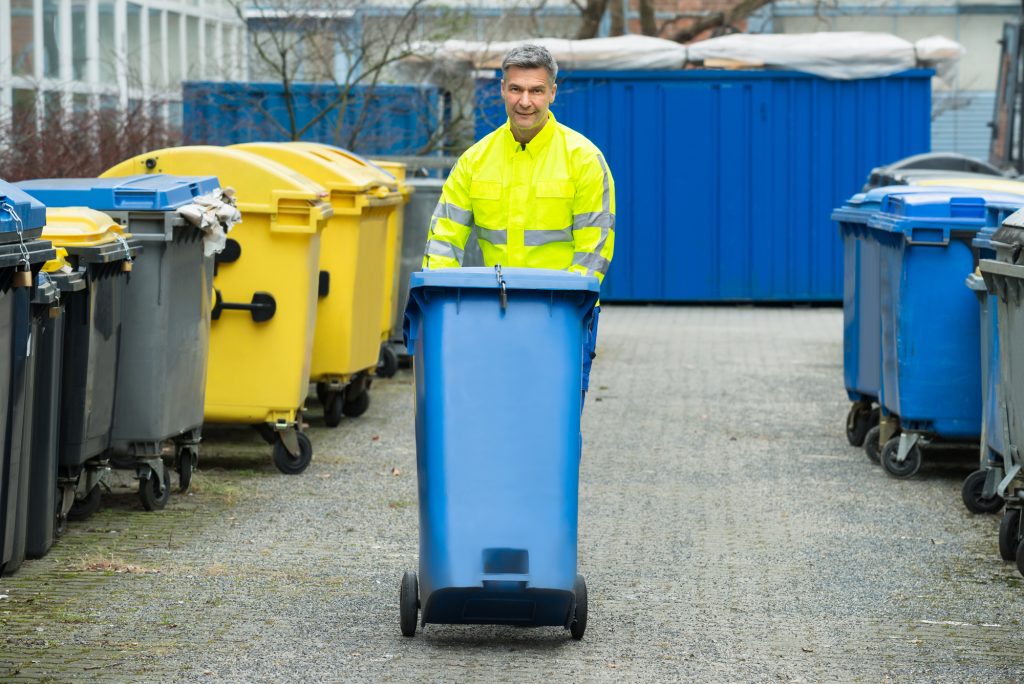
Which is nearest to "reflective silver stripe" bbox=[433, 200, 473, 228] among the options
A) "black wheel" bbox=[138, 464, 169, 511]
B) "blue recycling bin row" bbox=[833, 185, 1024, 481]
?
"black wheel" bbox=[138, 464, 169, 511]

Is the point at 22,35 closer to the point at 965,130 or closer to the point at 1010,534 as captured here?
the point at 1010,534

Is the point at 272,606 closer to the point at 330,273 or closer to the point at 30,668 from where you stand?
the point at 30,668

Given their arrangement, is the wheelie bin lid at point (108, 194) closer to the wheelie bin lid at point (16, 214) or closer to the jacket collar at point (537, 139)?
the wheelie bin lid at point (16, 214)

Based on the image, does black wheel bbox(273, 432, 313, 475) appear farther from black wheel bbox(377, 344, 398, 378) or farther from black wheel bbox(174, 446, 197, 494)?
black wheel bbox(377, 344, 398, 378)

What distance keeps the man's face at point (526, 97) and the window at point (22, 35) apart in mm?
9442

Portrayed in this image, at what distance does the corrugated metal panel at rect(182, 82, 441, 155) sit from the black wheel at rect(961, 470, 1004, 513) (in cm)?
923

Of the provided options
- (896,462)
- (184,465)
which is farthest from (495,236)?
(896,462)

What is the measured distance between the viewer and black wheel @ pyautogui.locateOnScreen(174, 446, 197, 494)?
24.1 ft

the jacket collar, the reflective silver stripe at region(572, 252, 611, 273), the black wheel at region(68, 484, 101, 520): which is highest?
the jacket collar

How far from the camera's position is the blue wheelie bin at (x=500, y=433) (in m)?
4.73

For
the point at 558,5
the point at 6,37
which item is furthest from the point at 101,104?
the point at 558,5

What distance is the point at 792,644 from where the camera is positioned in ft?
16.7

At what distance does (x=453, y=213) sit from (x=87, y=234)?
1524 mm

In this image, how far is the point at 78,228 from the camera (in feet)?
20.3
